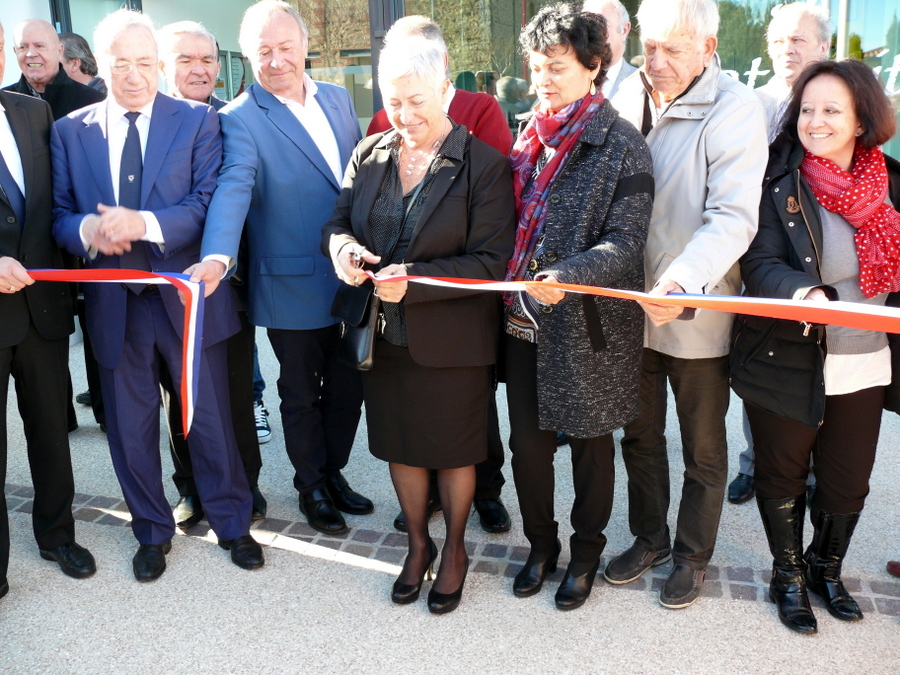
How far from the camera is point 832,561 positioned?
122 inches

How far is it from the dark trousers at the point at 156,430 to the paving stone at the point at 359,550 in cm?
46

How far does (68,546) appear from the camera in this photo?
141 inches

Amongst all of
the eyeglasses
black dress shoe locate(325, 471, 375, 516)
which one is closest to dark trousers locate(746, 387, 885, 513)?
black dress shoe locate(325, 471, 375, 516)

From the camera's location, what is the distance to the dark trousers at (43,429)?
335 cm

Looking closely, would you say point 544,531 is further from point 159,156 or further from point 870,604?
point 159,156

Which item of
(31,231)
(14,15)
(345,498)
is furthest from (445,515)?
(14,15)

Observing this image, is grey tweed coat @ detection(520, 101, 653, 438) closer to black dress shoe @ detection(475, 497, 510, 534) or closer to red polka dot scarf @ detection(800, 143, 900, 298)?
red polka dot scarf @ detection(800, 143, 900, 298)

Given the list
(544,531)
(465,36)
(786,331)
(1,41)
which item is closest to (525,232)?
(786,331)

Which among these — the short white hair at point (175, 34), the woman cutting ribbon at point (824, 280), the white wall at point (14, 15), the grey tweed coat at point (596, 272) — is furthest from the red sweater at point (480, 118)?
the white wall at point (14, 15)

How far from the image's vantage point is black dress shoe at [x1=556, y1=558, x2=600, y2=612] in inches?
123

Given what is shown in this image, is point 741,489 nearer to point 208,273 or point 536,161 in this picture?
point 536,161

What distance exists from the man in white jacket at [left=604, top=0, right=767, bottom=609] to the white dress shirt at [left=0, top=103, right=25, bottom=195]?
7.84 ft

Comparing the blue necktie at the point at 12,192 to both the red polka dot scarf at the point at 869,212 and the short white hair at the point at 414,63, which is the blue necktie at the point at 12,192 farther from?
the red polka dot scarf at the point at 869,212

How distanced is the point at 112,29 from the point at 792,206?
258 cm
